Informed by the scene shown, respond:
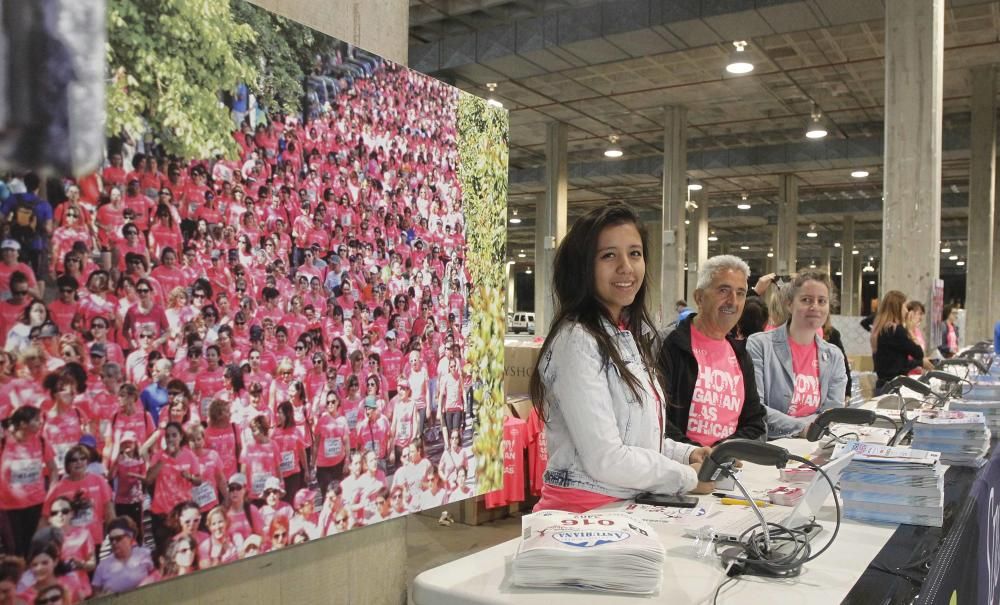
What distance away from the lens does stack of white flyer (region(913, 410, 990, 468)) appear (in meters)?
2.42

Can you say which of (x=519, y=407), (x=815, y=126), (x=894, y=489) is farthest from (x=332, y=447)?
(x=815, y=126)

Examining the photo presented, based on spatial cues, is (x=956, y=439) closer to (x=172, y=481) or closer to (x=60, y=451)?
(x=172, y=481)

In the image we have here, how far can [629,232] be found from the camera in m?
2.05

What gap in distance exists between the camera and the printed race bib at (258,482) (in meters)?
1.70

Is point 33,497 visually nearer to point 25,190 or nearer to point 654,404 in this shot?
point 25,190

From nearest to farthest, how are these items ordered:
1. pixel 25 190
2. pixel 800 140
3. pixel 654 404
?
1. pixel 25 190
2. pixel 654 404
3. pixel 800 140

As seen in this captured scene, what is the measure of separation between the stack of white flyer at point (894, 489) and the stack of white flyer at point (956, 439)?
0.65 m

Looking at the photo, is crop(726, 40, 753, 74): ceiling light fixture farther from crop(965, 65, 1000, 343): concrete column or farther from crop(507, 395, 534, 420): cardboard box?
crop(507, 395, 534, 420): cardboard box

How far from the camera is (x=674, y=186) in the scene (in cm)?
1355

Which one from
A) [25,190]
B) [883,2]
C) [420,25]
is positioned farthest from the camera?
[420,25]

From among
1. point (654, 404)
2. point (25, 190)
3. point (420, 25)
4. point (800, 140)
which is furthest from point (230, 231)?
point (800, 140)

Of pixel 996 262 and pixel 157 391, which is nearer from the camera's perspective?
pixel 157 391

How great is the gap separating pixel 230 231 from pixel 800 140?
15.4 m

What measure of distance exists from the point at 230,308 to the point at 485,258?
0.90m
